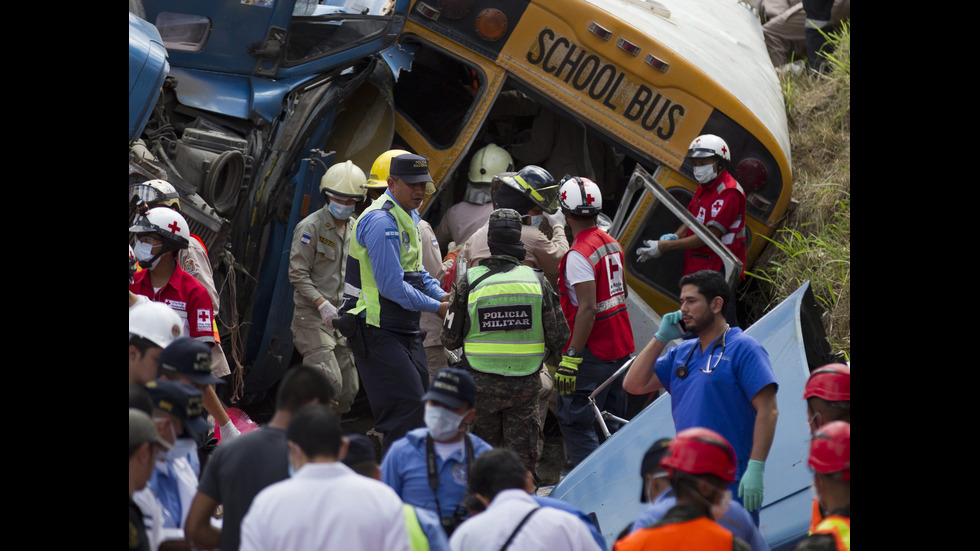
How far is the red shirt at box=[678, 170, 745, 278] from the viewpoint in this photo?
22.8 feet

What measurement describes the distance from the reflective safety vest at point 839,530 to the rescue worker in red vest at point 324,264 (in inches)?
162

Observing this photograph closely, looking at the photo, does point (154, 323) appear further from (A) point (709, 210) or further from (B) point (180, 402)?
(A) point (709, 210)

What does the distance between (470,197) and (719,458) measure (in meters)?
4.79

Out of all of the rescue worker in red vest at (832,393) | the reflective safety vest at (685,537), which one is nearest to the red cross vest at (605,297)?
the rescue worker in red vest at (832,393)

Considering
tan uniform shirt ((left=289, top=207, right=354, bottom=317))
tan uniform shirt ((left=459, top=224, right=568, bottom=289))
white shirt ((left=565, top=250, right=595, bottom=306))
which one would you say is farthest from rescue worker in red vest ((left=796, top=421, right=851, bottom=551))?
tan uniform shirt ((left=289, top=207, right=354, bottom=317))

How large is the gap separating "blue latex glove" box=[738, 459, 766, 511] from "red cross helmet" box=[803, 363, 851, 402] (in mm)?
547

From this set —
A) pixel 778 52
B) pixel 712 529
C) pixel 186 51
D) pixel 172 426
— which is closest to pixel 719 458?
pixel 712 529

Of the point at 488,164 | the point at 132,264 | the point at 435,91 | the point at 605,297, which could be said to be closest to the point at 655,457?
the point at 605,297

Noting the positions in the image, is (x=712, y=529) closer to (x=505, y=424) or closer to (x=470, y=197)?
(x=505, y=424)

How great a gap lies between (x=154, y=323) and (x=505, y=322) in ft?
6.14

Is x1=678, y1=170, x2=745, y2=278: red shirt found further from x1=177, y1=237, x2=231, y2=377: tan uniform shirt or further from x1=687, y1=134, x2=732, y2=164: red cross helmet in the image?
x1=177, y1=237, x2=231, y2=377: tan uniform shirt

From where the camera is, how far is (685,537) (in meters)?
2.79

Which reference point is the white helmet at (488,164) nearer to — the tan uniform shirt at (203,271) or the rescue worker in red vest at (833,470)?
the tan uniform shirt at (203,271)
